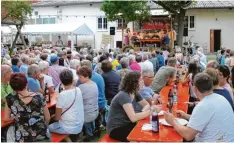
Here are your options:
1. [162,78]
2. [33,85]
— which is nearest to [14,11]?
[162,78]

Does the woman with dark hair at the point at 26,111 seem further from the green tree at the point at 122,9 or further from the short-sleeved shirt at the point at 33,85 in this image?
the green tree at the point at 122,9

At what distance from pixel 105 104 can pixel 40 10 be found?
27212 millimetres

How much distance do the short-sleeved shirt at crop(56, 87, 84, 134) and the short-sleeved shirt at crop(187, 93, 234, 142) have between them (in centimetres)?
176

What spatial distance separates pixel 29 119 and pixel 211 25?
2609cm

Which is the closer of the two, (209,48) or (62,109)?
(62,109)

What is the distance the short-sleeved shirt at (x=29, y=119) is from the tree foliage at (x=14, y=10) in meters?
13.7

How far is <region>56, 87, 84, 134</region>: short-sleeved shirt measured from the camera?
4480 mm

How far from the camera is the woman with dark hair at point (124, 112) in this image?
4.09 metres

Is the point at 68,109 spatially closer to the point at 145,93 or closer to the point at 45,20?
the point at 145,93

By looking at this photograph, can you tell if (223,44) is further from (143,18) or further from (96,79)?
(96,79)

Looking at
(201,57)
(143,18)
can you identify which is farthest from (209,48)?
(201,57)

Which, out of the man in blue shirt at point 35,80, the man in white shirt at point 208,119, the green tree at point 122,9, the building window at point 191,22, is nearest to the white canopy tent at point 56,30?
the green tree at point 122,9

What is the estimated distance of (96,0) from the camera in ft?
97.1

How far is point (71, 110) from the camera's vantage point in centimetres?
457
